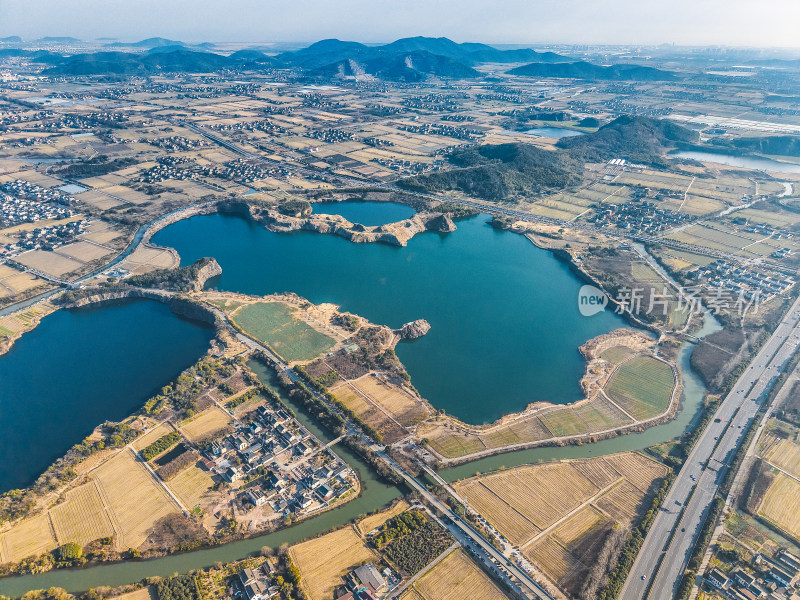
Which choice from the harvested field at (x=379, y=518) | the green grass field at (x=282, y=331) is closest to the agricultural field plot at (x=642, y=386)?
the harvested field at (x=379, y=518)

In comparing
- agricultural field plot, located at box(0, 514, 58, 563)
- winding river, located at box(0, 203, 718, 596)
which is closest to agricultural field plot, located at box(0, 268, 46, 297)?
winding river, located at box(0, 203, 718, 596)

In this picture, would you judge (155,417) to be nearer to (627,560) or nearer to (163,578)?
(163,578)

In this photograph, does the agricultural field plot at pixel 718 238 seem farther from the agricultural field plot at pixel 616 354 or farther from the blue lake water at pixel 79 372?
the blue lake water at pixel 79 372

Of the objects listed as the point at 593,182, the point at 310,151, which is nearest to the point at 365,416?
the point at 593,182

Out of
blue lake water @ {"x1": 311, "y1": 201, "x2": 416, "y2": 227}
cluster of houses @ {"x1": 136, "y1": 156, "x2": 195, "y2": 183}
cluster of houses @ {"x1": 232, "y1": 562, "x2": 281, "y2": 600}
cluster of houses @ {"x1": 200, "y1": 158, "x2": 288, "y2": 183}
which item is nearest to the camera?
cluster of houses @ {"x1": 232, "y1": 562, "x2": 281, "y2": 600}

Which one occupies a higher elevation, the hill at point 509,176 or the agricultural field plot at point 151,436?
the hill at point 509,176

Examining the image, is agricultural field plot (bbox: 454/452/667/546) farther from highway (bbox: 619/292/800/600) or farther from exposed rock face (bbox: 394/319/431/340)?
exposed rock face (bbox: 394/319/431/340)
